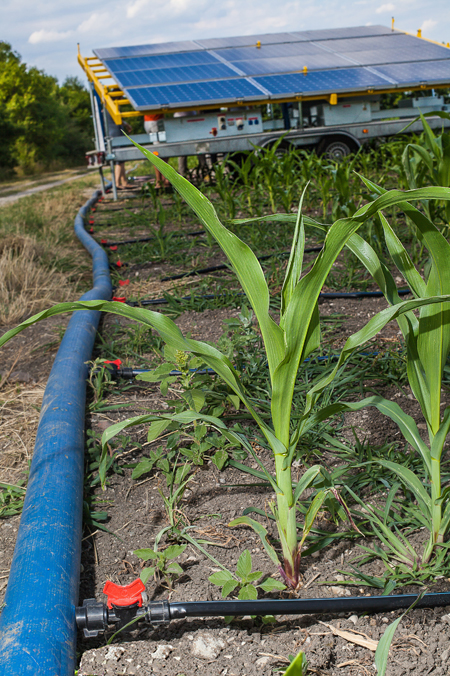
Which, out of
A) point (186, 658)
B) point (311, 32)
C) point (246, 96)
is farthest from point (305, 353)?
point (311, 32)

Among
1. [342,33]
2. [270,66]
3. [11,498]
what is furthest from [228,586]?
[342,33]

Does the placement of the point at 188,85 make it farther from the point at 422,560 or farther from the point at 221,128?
the point at 422,560

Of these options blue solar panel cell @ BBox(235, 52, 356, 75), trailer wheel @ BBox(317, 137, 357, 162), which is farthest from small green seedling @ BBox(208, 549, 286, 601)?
blue solar panel cell @ BBox(235, 52, 356, 75)

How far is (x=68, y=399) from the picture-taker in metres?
1.34

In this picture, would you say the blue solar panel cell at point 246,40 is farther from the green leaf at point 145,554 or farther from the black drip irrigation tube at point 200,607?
the black drip irrigation tube at point 200,607

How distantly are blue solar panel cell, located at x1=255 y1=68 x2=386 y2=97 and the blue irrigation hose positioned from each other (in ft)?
17.5

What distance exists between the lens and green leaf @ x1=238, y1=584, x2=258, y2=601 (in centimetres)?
80

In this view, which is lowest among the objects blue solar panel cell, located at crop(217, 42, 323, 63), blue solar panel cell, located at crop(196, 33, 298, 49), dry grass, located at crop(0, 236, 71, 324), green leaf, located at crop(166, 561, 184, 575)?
green leaf, located at crop(166, 561, 184, 575)

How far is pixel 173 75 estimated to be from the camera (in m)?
6.40

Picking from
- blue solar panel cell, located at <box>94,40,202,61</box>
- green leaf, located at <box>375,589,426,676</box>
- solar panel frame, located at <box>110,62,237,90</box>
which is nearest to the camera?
green leaf, located at <box>375,589,426,676</box>

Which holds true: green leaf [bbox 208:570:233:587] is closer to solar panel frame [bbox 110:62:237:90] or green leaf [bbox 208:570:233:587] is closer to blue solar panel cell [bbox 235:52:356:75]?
solar panel frame [bbox 110:62:237:90]

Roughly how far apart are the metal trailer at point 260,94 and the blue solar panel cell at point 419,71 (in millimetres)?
13

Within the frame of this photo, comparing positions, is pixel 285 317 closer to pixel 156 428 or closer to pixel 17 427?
pixel 156 428

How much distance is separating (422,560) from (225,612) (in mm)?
361
